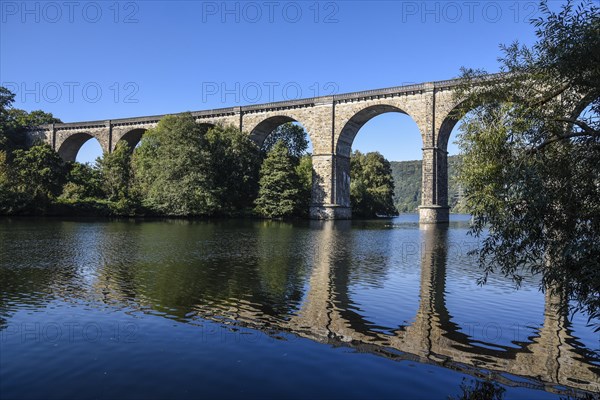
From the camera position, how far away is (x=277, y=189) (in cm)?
5016

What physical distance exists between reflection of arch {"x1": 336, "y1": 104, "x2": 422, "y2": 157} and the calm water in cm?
3392

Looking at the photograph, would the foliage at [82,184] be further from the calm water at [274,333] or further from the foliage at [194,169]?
the calm water at [274,333]

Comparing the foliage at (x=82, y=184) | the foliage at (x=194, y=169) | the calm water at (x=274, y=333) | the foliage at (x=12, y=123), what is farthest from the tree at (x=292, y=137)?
the calm water at (x=274, y=333)

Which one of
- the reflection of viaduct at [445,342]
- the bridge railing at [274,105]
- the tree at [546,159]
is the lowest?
the reflection of viaduct at [445,342]

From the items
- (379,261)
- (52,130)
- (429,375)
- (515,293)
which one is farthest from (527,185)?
(52,130)

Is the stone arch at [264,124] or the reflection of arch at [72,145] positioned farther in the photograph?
the reflection of arch at [72,145]

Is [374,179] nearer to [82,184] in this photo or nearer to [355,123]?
[355,123]

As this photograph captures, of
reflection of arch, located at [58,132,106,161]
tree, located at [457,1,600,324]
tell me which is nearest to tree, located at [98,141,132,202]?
reflection of arch, located at [58,132,106,161]

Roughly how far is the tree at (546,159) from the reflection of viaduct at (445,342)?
88 cm

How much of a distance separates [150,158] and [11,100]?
1514 inches

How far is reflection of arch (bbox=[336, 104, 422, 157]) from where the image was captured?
4620 cm

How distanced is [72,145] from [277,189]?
37.6 m

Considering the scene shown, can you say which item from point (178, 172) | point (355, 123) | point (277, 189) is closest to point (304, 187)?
point (277, 189)

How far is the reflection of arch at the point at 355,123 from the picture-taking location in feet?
152
